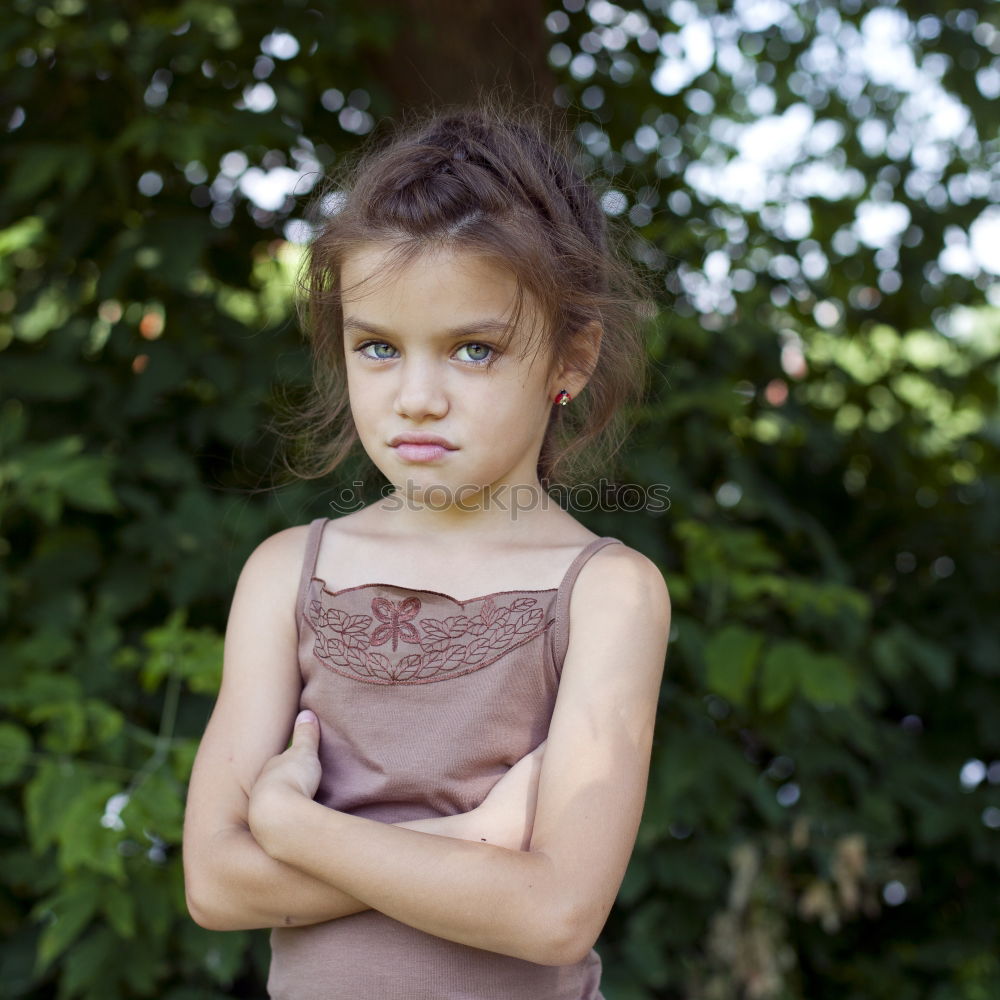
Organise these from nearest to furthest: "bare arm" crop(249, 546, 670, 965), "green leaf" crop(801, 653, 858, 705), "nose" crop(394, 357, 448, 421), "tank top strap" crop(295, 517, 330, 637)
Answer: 1. "bare arm" crop(249, 546, 670, 965)
2. "nose" crop(394, 357, 448, 421)
3. "tank top strap" crop(295, 517, 330, 637)
4. "green leaf" crop(801, 653, 858, 705)

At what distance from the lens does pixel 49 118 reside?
2953mm

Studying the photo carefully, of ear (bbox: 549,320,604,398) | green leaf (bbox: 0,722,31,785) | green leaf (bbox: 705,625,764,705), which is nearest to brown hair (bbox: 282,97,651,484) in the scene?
ear (bbox: 549,320,604,398)

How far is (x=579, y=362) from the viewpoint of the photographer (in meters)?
1.47

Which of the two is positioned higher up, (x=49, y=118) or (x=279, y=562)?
(x=279, y=562)

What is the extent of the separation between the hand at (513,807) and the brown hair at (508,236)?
18.5 inches

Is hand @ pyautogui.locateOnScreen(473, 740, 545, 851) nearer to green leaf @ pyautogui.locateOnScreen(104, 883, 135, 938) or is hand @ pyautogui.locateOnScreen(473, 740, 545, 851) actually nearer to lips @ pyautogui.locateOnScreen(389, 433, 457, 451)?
lips @ pyautogui.locateOnScreen(389, 433, 457, 451)

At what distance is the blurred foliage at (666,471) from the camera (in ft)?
8.39

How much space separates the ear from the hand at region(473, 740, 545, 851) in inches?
18.4

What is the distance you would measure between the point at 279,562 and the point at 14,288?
6.98 feet

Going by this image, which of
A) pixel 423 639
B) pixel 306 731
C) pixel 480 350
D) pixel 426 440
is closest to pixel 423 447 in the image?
pixel 426 440

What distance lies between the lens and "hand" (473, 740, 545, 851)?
1.26 metres

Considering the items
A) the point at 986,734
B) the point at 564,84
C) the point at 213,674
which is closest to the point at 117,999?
the point at 213,674

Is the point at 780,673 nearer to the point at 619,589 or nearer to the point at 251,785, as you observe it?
the point at 619,589

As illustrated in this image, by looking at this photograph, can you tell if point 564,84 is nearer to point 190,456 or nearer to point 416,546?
point 190,456
